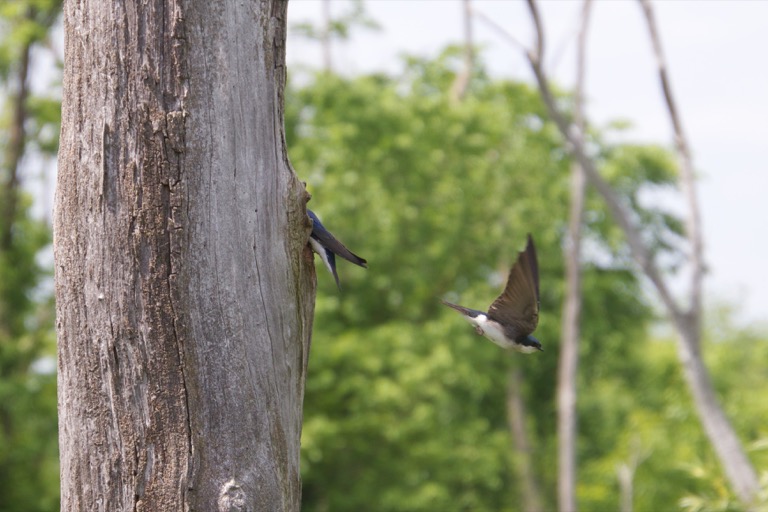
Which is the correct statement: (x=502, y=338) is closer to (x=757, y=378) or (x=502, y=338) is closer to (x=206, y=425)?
(x=206, y=425)

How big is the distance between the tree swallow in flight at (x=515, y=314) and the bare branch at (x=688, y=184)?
17.3 feet

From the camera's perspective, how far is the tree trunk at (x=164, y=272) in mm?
3055

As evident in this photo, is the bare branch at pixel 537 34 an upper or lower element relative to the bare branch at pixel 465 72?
lower

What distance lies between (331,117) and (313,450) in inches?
259

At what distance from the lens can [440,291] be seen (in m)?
19.3

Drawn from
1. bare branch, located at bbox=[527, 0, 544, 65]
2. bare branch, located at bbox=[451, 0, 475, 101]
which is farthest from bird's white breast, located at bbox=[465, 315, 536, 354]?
bare branch, located at bbox=[451, 0, 475, 101]

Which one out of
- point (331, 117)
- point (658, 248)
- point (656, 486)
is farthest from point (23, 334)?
point (658, 248)

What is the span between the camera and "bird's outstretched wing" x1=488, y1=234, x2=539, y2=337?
12.6 ft

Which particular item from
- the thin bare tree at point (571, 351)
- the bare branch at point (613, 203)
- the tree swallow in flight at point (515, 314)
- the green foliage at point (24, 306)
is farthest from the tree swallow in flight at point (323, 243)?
the green foliage at point (24, 306)

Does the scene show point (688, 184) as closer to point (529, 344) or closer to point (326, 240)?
point (529, 344)

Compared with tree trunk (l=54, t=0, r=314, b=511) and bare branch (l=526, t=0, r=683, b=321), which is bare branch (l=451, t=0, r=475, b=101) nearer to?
bare branch (l=526, t=0, r=683, b=321)

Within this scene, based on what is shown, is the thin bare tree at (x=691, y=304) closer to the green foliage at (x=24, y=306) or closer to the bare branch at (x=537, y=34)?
the bare branch at (x=537, y=34)

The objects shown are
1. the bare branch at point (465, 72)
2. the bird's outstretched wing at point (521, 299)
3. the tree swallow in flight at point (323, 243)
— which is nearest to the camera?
the tree swallow in flight at point (323, 243)

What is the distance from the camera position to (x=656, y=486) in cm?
1764
